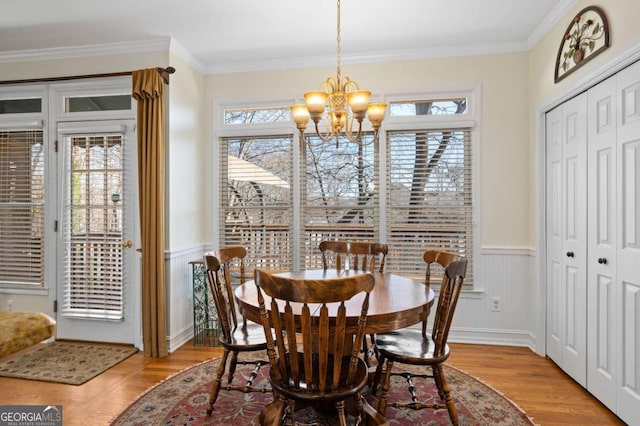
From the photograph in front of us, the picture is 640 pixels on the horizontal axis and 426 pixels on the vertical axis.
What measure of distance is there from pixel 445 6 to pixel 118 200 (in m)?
3.21

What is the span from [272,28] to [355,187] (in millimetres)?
1615

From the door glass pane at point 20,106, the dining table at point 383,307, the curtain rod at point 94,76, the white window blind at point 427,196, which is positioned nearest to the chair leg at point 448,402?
the dining table at point 383,307

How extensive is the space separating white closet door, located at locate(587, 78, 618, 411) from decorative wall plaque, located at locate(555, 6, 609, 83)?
251 mm

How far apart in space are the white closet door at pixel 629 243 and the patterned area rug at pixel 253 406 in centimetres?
60

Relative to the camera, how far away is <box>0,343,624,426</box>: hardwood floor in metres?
2.42

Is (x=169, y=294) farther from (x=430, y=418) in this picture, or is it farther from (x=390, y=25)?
(x=390, y=25)

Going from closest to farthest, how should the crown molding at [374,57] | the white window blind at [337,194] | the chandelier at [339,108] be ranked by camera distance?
the chandelier at [339,108], the crown molding at [374,57], the white window blind at [337,194]

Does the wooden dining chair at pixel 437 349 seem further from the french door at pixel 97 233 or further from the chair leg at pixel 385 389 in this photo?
the french door at pixel 97 233

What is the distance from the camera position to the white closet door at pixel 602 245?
2432 mm

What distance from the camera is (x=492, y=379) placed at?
292 centimetres

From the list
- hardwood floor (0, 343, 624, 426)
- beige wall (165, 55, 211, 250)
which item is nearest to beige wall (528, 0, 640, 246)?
hardwood floor (0, 343, 624, 426)

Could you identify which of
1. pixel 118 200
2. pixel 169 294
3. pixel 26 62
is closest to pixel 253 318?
pixel 169 294

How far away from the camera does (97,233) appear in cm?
364

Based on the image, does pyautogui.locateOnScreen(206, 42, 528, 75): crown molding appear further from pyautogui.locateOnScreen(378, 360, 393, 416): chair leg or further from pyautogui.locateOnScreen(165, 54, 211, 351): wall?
pyautogui.locateOnScreen(378, 360, 393, 416): chair leg
